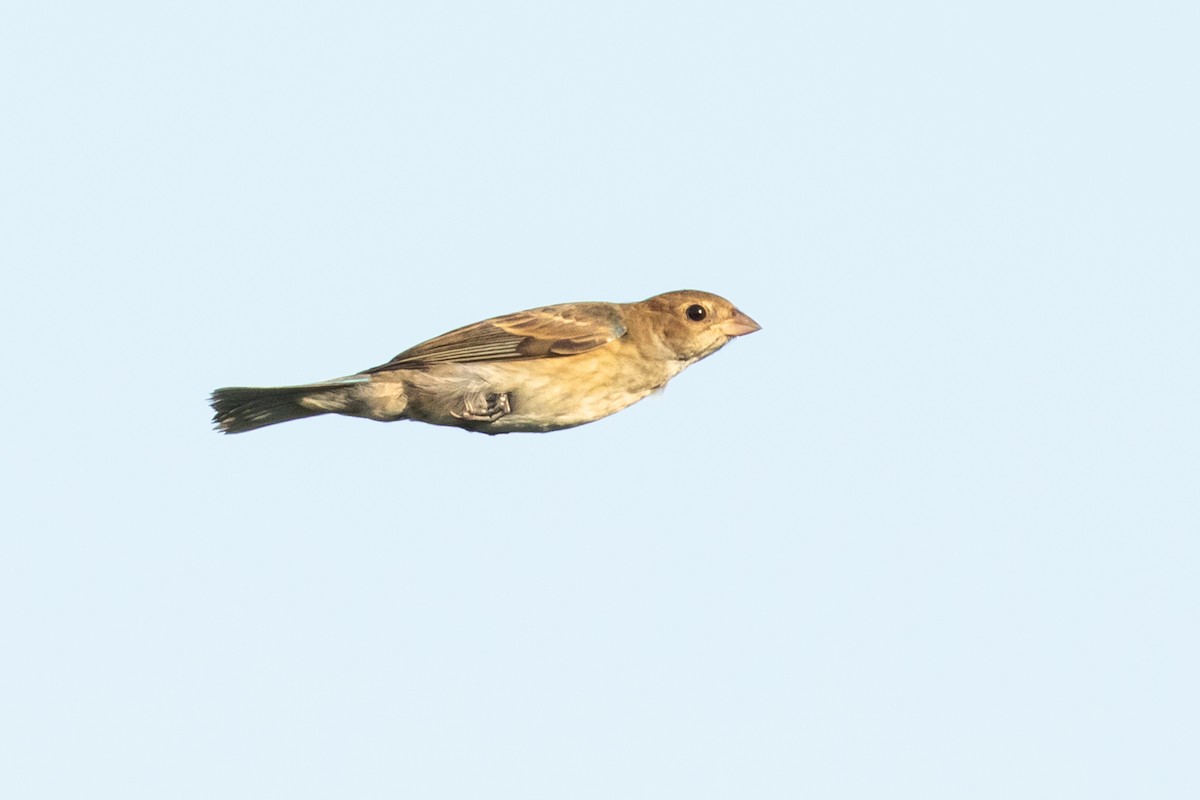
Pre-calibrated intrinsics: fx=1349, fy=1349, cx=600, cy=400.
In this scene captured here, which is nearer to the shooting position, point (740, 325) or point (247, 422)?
point (247, 422)

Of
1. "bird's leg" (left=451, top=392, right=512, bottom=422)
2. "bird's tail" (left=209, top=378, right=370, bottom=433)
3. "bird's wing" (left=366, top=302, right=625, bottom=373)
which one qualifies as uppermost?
"bird's wing" (left=366, top=302, right=625, bottom=373)

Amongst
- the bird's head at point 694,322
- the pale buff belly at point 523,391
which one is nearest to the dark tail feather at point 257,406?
the pale buff belly at point 523,391

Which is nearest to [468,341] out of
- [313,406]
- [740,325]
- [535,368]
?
[535,368]

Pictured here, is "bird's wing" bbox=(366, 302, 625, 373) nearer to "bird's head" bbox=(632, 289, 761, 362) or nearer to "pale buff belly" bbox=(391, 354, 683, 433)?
"pale buff belly" bbox=(391, 354, 683, 433)

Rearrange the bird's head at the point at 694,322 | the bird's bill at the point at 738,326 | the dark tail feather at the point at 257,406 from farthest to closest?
1. the bird's bill at the point at 738,326
2. the bird's head at the point at 694,322
3. the dark tail feather at the point at 257,406

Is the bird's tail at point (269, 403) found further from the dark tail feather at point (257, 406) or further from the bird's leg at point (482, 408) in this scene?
the bird's leg at point (482, 408)

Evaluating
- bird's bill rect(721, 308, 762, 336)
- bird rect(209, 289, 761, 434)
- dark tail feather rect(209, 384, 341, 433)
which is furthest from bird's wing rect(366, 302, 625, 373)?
bird's bill rect(721, 308, 762, 336)

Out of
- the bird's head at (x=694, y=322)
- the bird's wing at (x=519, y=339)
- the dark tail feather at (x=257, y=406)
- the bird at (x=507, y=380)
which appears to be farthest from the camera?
the bird's head at (x=694, y=322)

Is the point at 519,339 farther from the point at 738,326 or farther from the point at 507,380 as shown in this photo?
the point at 738,326

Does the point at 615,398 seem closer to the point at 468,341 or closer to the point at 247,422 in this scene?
the point at 468,341
